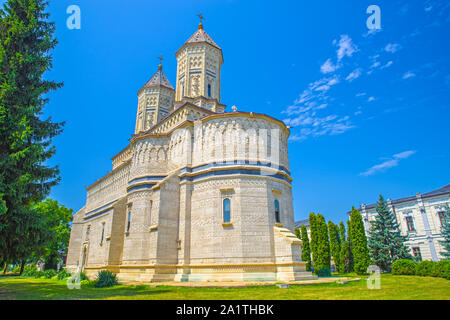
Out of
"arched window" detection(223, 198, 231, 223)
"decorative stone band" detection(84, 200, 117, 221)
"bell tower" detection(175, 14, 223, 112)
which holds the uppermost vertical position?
"bell tower" detection(175, 14, 223, 112)

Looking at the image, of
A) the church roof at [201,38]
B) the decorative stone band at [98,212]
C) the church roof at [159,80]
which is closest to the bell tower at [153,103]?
the church roof at [159,80]

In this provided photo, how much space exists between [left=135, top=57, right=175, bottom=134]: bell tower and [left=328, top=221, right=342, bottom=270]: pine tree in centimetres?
2285

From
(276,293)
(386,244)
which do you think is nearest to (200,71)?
(276,293)

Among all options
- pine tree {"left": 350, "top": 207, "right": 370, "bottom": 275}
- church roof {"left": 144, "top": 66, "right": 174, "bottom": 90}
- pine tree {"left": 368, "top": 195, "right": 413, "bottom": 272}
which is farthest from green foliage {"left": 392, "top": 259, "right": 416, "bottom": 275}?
church roof {"left": 144, "top": 66, "right": 174, "bottom": 90}

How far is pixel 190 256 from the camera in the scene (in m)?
18.1

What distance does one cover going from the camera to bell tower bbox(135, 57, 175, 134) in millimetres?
33062

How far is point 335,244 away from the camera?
30562 mm

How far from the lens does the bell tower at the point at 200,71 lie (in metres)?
26.4

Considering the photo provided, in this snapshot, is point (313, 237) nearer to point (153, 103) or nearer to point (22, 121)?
point (153, 103)

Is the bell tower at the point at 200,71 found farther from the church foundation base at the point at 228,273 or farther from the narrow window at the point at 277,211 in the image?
the church foundation base at the point at 228,273

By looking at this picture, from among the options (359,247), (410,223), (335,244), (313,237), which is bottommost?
(359,247)

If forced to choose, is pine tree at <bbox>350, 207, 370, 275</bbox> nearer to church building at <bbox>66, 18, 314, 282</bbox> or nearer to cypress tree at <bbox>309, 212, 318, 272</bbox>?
cypress tree at <bbox>309, 212, 318, 272</bbox>

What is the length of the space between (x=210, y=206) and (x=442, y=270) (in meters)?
14.7

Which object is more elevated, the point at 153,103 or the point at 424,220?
the point at 153,103
